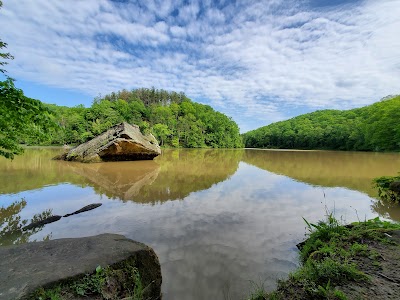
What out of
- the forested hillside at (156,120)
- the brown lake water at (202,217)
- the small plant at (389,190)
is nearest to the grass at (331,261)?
the brown lake water at (202,217)

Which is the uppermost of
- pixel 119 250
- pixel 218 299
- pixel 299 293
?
pixel 119 250

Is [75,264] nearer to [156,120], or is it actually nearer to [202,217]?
[202,217]

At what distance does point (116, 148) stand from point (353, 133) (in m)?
55.8

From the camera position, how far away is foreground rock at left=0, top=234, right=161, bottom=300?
8.57ft

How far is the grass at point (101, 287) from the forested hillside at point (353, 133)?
37.2 m

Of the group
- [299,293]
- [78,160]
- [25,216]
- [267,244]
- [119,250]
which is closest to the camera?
[299,293]

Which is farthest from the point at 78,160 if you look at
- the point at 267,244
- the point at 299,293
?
the point at 299,293

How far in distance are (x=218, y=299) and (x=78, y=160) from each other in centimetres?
2323

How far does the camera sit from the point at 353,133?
190 feet

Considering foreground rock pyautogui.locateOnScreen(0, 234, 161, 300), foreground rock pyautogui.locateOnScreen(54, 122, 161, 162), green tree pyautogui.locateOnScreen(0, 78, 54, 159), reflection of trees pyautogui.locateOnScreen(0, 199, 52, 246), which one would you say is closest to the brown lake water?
reflection of trees pyautogui.locateOnScreen(0, 199, 52, 246)

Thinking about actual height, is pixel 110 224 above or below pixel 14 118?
below

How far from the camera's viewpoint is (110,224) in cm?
656

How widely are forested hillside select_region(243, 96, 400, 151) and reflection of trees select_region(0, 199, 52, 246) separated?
3728 cm

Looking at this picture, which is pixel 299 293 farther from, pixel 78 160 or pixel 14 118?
pixel 78 160
